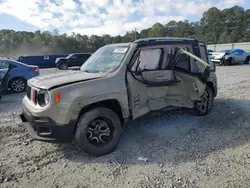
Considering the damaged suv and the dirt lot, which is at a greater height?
the damaged suv

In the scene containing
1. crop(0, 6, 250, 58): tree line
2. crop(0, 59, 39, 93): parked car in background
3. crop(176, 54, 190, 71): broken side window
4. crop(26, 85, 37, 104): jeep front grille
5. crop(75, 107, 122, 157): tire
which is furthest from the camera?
crop(0, 6, 250, 58): tree line

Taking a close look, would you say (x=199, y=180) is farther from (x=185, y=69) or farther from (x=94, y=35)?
(x=94, y=35)

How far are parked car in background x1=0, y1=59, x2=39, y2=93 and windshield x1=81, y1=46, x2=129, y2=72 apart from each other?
5403mm

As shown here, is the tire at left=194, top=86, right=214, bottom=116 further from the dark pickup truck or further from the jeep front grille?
the dark pickup truck

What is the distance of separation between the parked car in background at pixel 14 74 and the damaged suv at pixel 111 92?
5319 mm

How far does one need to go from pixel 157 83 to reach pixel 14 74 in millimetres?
6735

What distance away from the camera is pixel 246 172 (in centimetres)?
305

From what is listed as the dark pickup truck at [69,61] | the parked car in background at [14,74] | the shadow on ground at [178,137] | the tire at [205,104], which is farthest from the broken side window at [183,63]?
the dark pickup truck at [69,61]

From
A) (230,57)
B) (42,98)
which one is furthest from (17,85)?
(230,57)

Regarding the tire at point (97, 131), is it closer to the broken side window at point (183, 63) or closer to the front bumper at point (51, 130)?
the front bumper at point (51, 130)

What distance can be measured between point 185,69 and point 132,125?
172 centimetres

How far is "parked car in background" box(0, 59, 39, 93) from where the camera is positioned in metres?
8.53

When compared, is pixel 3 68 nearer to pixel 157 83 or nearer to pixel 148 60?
pixel 148 60

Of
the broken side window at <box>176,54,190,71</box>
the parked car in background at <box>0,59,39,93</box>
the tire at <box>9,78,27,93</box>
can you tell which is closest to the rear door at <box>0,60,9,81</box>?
the parked car in background at <box>0,59,39,93</box>
